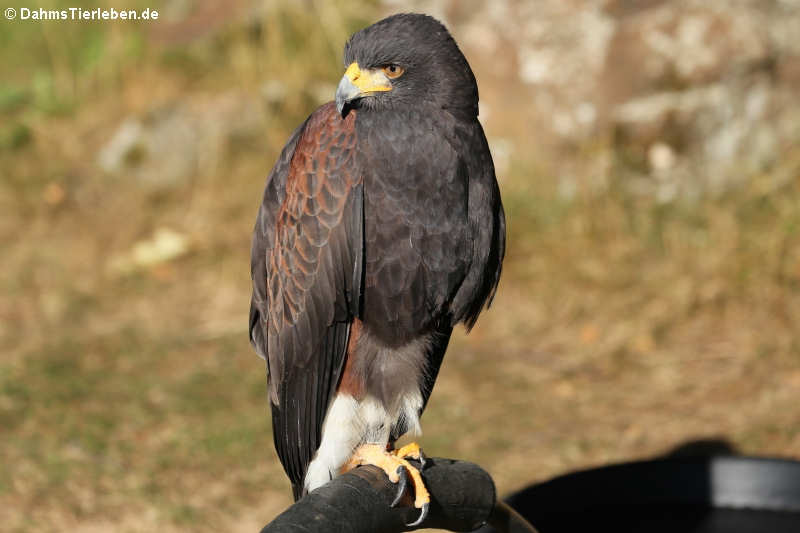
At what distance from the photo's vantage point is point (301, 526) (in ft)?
5.90

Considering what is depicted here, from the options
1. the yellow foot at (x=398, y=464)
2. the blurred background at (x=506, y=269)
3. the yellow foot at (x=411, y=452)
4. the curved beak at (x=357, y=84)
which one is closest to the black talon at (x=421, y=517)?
the yellow foot at (x=398, y=464)

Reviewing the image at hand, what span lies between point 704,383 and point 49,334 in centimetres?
354

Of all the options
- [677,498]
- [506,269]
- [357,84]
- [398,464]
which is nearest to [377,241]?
[357,84]

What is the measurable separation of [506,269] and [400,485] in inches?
130

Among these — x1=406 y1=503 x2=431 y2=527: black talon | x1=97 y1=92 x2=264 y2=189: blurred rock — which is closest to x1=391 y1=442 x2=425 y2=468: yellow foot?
x1=406 y1=503 x2=431 y2=527: black talon

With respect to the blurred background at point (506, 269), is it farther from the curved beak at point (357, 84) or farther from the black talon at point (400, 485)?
the curved beak at point (357, 84)

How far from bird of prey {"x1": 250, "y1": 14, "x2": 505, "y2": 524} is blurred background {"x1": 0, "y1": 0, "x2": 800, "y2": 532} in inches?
61.2

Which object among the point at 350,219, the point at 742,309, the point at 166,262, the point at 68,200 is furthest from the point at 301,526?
the point at 68,200

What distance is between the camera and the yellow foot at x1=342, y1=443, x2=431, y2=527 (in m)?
2.48

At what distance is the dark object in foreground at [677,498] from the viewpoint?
266 centimetres

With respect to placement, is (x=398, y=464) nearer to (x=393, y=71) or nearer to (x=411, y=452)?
(x=411, y=452)

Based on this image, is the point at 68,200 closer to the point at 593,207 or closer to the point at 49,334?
the point at 49,334

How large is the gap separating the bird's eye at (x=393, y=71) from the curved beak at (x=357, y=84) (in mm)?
11

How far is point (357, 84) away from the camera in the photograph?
8.44 ft
